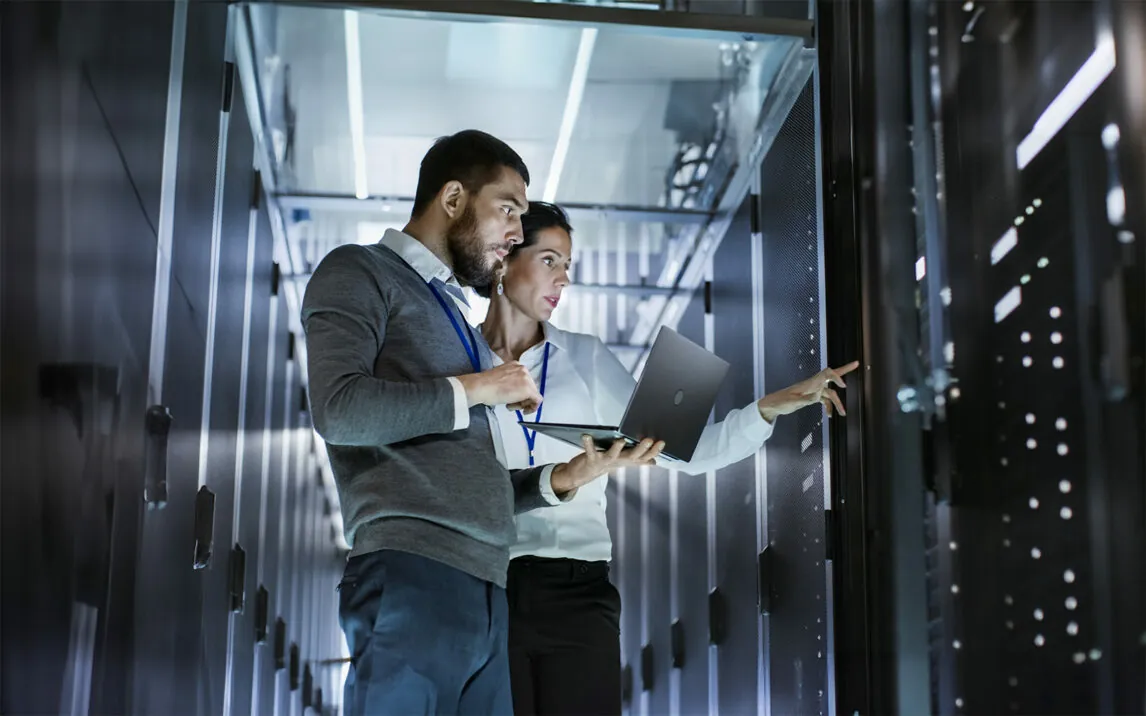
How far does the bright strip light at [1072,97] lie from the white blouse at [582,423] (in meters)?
0.95

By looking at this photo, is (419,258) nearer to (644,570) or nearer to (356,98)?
(356,98)

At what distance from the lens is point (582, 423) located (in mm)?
3016

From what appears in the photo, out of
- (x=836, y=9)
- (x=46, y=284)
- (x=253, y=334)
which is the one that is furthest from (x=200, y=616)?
(x=836, y=9)

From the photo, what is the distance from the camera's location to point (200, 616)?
10.4 ft

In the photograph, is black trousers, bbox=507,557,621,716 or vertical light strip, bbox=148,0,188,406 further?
black trousers, bbox=507,557,621,716

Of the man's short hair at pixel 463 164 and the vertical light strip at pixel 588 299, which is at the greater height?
the vertical light strip at pixel 588 299

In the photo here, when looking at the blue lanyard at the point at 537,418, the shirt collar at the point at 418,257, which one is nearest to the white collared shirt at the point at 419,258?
the shirt collar at the point at 418,257

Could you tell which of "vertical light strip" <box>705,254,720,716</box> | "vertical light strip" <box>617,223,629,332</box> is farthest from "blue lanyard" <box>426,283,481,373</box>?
"vertical light strip" <box>617,223,629,332</box>

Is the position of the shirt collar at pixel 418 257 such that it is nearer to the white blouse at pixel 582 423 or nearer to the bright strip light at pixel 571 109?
the white blouse at pixel 582 423

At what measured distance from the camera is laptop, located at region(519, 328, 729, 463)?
8.20 feet

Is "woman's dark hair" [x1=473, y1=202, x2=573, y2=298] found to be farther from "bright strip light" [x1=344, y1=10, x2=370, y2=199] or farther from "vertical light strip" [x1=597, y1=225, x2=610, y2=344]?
"vertical light strip" [x1=597, y1=225, x2=610, y2=344]

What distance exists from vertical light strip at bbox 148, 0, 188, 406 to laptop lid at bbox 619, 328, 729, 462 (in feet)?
3.09

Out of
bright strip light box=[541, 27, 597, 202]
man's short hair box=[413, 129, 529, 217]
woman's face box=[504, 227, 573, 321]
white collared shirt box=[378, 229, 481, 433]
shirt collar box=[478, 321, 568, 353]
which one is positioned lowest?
shirt collar box=[478, 321, 568, 353]

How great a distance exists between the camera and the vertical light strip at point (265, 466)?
4.39 metres
